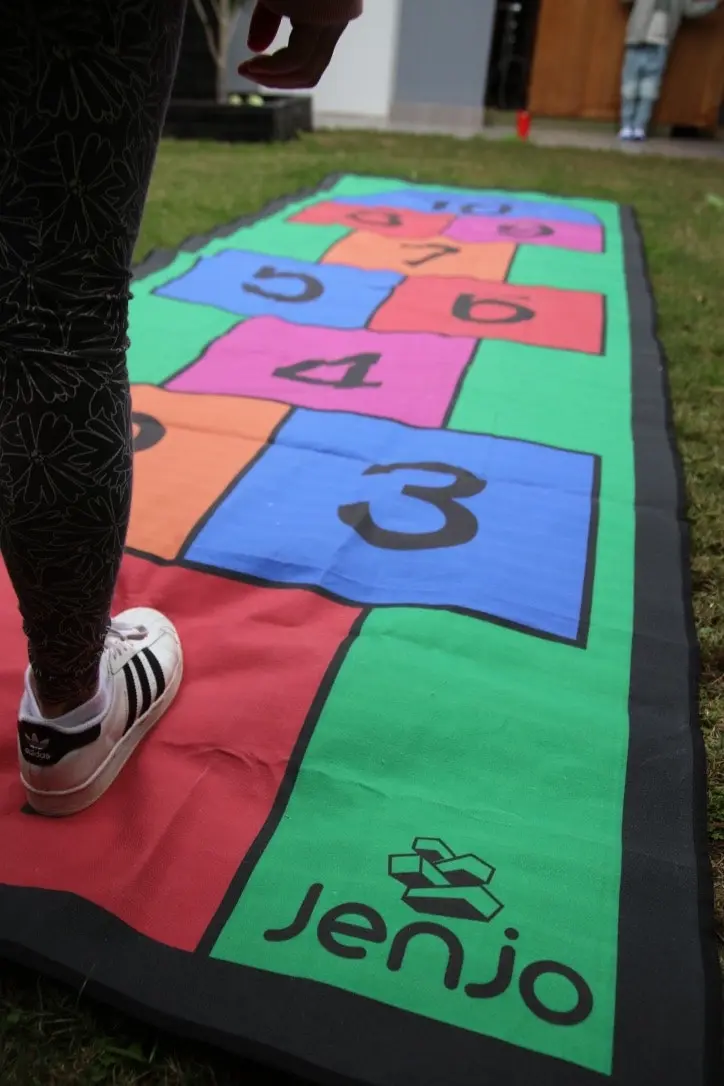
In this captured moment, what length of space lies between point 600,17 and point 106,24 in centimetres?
569

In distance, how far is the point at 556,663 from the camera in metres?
0.90

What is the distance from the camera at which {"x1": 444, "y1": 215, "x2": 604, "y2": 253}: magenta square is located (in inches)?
90.2

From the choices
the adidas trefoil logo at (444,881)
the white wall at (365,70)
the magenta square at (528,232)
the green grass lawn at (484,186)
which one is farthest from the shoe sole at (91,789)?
the white wall at (365,70)

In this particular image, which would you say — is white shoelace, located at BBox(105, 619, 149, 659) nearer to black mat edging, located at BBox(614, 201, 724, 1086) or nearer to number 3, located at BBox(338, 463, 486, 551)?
number 3, located at BBox(338, 463, 486, 551)

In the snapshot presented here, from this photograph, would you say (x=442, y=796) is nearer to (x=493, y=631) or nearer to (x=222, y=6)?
(x=493, y=631)

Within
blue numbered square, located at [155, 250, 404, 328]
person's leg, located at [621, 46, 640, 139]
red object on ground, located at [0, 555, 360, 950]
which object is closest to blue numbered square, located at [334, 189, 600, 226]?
blue numbered square, located at [155, 250, 404, 328]

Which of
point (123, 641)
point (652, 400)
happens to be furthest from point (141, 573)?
point (652, 400)

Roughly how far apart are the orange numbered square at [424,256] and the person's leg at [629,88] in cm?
315

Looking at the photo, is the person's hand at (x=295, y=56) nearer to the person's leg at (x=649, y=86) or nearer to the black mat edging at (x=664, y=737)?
the black mat edging at (x=664, y=737)

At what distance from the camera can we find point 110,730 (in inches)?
28.2

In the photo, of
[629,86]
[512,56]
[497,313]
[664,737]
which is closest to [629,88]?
[629,86]

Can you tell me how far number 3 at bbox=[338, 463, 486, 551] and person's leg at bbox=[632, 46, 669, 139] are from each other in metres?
4.33

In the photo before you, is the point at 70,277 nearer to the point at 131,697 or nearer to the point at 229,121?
the point at 131,697

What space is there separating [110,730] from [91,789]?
0.05 metres
